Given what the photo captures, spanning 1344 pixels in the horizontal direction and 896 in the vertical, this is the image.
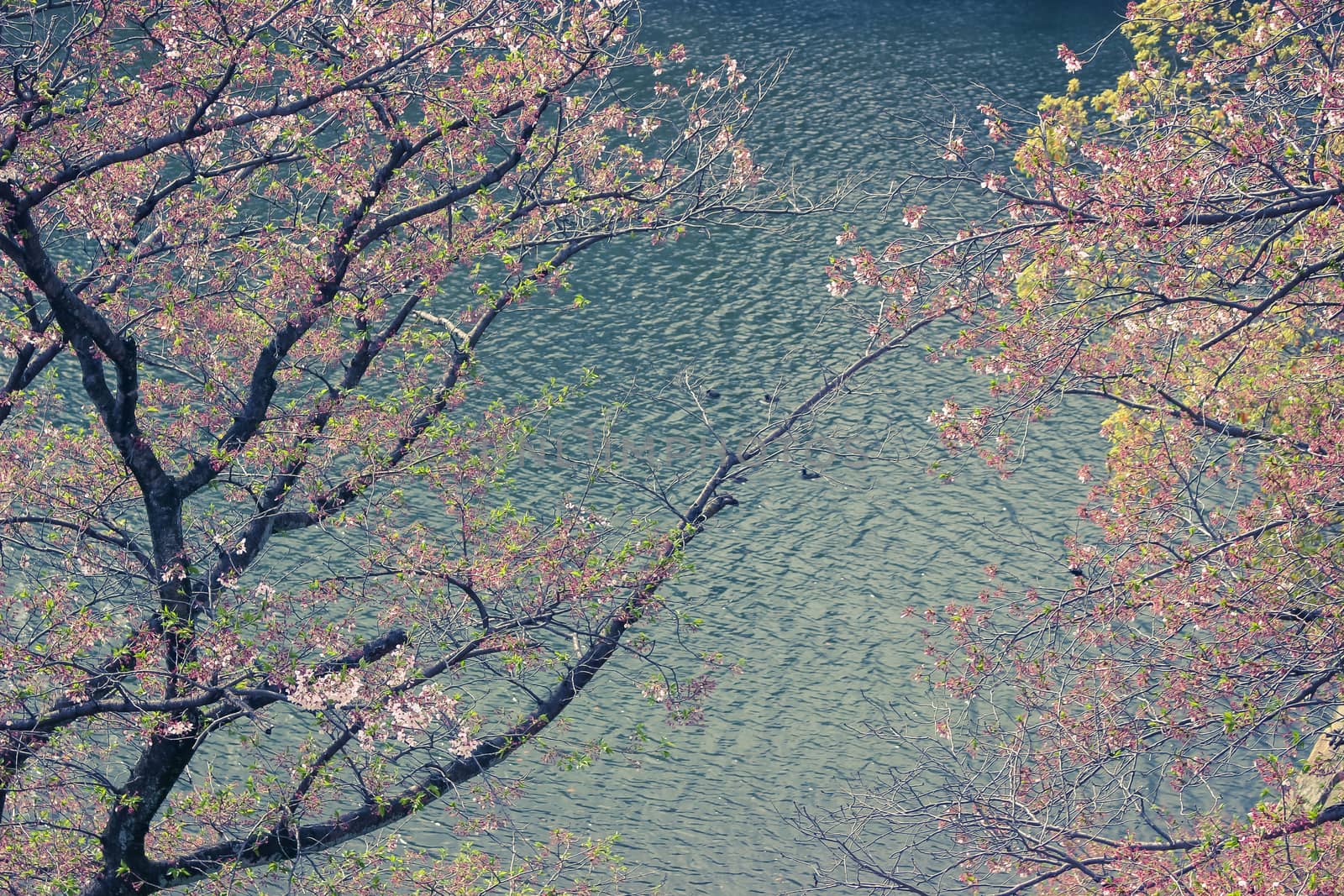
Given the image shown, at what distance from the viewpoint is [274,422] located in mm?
13070

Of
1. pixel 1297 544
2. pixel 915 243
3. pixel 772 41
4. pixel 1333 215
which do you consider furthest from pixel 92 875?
pixel 772 41

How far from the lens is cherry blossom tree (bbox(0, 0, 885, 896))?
1080 cm

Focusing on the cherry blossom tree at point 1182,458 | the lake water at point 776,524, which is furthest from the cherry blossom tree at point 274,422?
the lake water at point 776,524

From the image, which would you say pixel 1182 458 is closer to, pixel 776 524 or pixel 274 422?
pixel 274 422

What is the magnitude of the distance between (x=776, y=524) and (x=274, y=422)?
17152 mm

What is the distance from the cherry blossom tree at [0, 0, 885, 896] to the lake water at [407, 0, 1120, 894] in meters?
3.50

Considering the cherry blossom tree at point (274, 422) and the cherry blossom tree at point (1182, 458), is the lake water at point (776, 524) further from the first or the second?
the cherry blossom tree at point (274, 422)

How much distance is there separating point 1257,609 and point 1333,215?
377 cm

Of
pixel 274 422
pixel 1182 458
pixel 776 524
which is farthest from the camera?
pixel 776 524

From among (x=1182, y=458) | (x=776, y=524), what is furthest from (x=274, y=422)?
(x=776, y=524)

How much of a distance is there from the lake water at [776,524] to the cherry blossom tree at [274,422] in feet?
Answer: 11.5

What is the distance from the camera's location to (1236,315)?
13.7 meters

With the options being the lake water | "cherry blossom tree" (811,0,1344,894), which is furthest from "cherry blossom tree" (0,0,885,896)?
the lake water

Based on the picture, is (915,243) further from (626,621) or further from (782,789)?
(782,789)
